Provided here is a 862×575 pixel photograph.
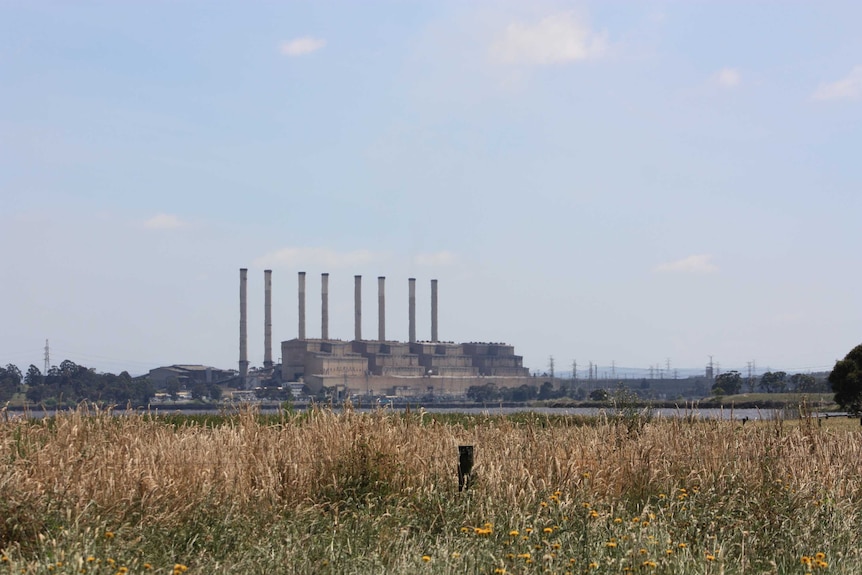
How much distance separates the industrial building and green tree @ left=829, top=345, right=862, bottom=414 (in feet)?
304

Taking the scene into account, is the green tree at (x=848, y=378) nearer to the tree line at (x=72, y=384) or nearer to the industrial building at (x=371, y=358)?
the industrial building at (x=371, y=358)

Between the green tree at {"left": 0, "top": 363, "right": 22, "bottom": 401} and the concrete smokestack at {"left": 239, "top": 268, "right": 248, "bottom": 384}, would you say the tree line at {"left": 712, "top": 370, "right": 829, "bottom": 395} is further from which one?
the green tree at {"left": 0, "top": 363, "right": 22, "bottom": 401}

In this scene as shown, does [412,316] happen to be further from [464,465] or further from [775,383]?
[464,465]

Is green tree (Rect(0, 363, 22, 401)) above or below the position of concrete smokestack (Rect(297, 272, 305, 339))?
below

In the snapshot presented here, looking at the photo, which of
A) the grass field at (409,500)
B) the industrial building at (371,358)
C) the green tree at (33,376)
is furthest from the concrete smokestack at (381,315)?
the grass field at (409,500)

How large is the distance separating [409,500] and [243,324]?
134m

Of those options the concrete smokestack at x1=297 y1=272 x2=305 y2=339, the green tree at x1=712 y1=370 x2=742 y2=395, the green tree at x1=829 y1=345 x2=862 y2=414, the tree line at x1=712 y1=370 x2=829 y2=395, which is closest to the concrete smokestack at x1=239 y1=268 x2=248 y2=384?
the concrete smokestack at x1=297 y1=272 x2=305 y2=339

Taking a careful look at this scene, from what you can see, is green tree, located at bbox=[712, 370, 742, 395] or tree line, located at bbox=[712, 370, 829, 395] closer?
green tree, located at bbox=[712, 370, 742, 395]

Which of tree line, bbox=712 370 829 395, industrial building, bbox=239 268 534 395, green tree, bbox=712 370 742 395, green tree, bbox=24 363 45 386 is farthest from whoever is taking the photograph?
green tree, bbox=24 363 45 386

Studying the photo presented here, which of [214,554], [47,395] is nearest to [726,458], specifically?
[214,554]

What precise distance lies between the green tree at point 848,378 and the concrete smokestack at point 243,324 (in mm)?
97638

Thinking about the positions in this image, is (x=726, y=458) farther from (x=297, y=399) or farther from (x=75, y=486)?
(x=297, y=399)

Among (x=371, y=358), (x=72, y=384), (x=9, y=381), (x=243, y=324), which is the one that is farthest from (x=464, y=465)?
(x=9, y=381)

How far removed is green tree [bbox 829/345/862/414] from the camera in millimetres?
54875
